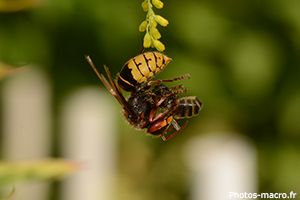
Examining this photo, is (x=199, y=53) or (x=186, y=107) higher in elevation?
(x=199, y=53)

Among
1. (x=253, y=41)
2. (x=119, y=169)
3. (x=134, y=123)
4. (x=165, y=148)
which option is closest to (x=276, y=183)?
(x=165, y=148)

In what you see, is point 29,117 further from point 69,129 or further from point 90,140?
point 90,140

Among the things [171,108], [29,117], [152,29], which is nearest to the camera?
[152,29]

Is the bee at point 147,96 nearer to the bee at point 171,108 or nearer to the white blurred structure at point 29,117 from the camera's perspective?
the bee at point 171,108

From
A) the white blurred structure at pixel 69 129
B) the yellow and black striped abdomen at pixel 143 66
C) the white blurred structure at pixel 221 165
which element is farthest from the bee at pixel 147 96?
the white blurred structure at pixel 221 165

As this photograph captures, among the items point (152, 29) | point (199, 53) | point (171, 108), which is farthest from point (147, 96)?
point (199, 53)
